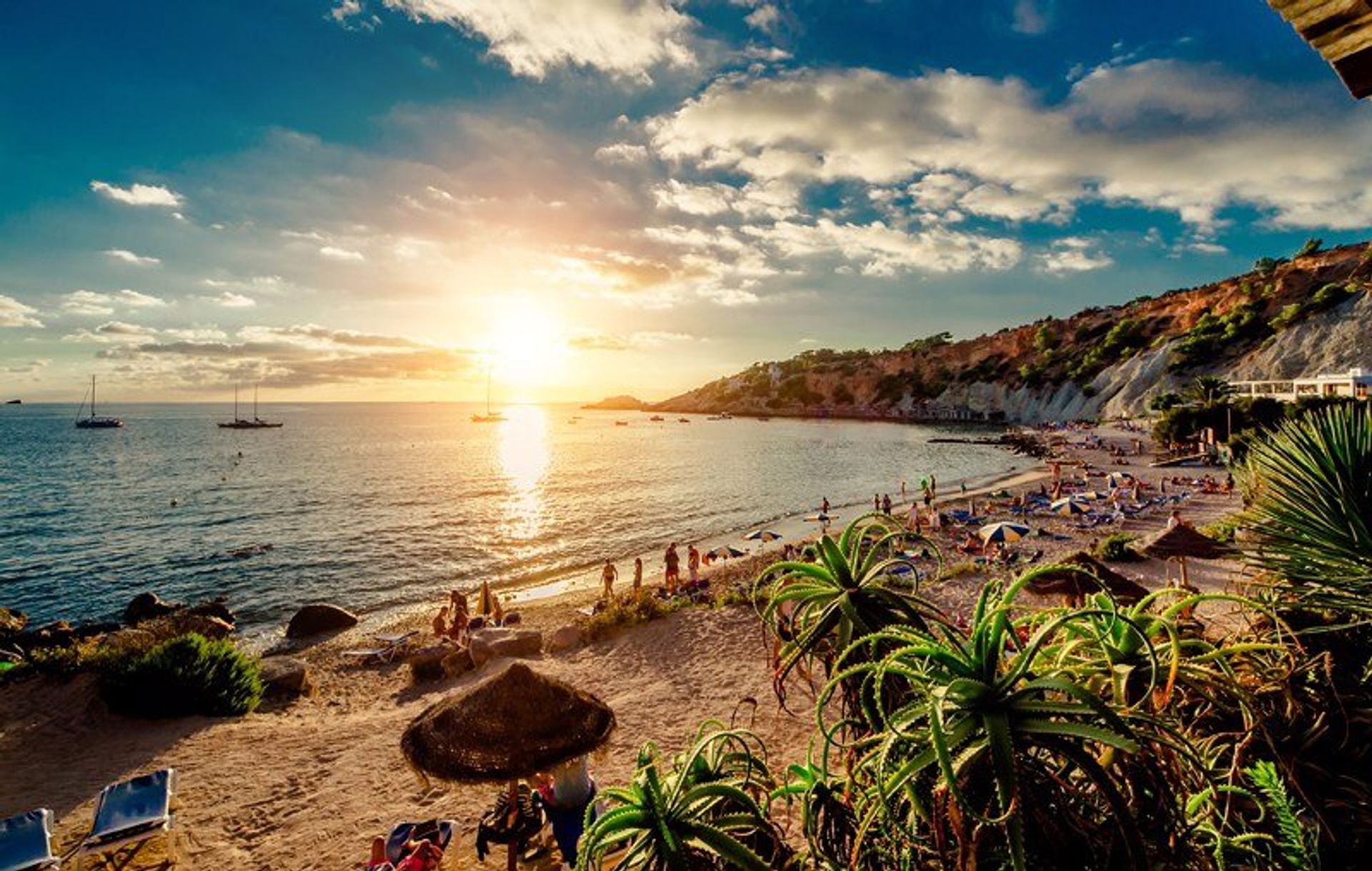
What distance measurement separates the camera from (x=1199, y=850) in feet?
7.38

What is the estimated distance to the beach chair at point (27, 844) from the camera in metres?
7.49

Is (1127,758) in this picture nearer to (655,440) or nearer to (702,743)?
(702,743)

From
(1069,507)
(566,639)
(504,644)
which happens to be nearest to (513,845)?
(504,644)

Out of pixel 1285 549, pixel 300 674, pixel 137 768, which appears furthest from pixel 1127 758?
pixel 300 674

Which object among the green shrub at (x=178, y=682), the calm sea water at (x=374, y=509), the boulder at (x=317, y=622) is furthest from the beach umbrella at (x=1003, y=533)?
the boulder at (x=317, y=622)

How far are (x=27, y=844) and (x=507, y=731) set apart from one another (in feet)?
21.1

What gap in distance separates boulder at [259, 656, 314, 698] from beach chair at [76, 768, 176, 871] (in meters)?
6.76

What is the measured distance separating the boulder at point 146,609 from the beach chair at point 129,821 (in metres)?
20.5

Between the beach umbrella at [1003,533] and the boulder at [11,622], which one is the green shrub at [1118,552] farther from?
the boulder at [11,622]

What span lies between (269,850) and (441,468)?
75.4 m

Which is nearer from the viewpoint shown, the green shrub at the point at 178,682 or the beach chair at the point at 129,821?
the beach chair at the point at 129,821

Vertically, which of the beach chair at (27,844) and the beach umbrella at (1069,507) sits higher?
the beach umbrella at (1069,507)

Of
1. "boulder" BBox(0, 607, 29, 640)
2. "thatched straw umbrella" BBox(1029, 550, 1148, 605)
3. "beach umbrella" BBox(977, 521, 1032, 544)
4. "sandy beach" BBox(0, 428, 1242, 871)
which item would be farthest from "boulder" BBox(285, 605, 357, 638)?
"beach umbrella" BBox(977, 521, 1032, 544)

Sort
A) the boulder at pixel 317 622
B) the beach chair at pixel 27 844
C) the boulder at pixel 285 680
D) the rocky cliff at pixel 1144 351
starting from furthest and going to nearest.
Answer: the rocky cliff at pixel 1144 351 → the boulder at pixel 317 622 → the boulder at pixel 285 680 → the beach chair at pixel 27 844
